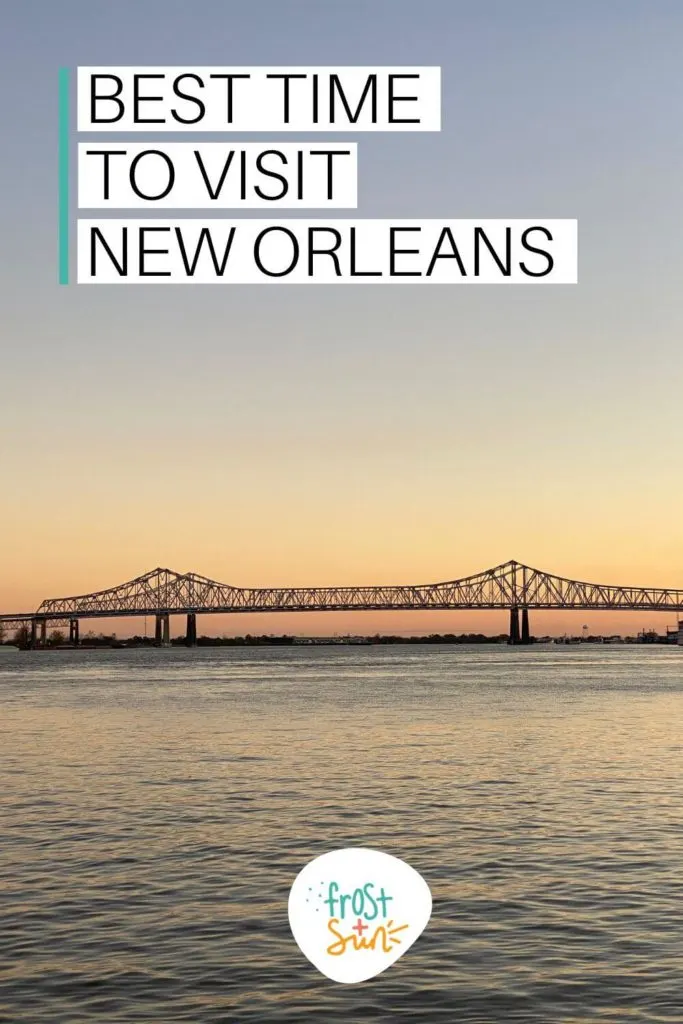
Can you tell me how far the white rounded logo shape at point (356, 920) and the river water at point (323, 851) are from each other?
8.4 inches

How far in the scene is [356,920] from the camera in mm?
12117

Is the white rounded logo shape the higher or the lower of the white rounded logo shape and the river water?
the higher

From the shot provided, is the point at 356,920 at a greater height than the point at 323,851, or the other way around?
the point at 356,920

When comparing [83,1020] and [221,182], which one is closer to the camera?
[83,1020]

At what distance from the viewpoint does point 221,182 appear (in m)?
21.6

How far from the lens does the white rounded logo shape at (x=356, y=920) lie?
12.4m

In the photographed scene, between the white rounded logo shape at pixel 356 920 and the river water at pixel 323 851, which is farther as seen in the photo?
the white rounded logo shape at pixel 356 920

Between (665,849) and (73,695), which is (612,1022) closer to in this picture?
(665,849)

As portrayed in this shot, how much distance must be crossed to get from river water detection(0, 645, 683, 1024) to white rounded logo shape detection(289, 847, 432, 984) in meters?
0.21

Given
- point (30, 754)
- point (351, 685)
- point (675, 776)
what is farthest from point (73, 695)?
point (675, 776)

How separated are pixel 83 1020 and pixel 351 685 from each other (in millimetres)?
76500

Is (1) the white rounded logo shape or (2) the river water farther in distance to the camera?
(1) the white rounded logo shape

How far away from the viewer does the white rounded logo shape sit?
1239 centimetres

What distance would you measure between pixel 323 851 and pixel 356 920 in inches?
268
